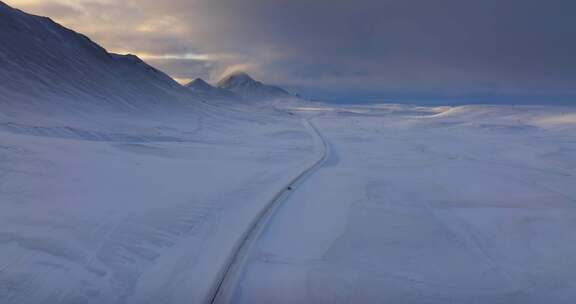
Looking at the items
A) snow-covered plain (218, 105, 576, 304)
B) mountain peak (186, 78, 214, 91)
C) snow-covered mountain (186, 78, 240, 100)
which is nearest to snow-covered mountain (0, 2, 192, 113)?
snow-covered plain (218, 105, 576, 304)

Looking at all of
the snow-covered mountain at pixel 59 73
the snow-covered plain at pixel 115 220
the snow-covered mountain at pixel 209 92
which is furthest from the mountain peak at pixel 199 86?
the snow-covered plain at pixel 115 220

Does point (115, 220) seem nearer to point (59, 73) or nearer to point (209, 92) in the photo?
point (59, 73)

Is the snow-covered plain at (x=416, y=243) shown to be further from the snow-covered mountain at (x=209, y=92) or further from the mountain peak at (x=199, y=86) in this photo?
the mountain peak at (x=199, y=86)

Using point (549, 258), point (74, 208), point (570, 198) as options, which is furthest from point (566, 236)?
point (74, 208)

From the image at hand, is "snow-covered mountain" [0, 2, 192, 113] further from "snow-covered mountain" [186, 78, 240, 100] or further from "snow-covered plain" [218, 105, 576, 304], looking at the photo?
"snow-covered mountain" [186, 78, 240, 100]

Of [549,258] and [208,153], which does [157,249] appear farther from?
[208,153]
